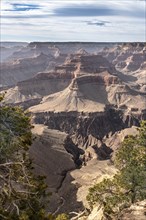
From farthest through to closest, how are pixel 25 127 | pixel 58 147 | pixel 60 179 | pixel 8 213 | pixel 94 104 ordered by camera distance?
pixel 94 104 → pixel 58 147 → pixel 60 179 → pixel 25 127 → pixel 8 213

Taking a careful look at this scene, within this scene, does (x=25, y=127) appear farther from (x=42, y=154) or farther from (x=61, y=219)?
(x=42, y=154)

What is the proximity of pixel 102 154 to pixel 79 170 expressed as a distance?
90.6 feet

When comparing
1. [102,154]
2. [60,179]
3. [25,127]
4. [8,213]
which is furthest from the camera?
[102,154]

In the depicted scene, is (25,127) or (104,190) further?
(104,190)

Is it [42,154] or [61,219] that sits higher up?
[61,219]

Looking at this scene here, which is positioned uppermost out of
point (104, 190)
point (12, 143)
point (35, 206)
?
point (12, 143)

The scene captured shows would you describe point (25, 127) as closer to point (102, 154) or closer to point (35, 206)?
point (35, 206)

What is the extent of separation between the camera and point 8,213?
78.3ft

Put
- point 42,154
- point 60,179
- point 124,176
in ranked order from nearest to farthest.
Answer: point 124,176 → point 60,179 → point 42,154

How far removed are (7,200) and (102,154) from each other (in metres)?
91.5

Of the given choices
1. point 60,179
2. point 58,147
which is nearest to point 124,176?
point 60,179

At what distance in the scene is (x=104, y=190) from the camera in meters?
39.3

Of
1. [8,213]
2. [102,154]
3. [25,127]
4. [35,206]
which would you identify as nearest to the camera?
[8,213]

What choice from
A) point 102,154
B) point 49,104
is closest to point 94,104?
point 49,104
